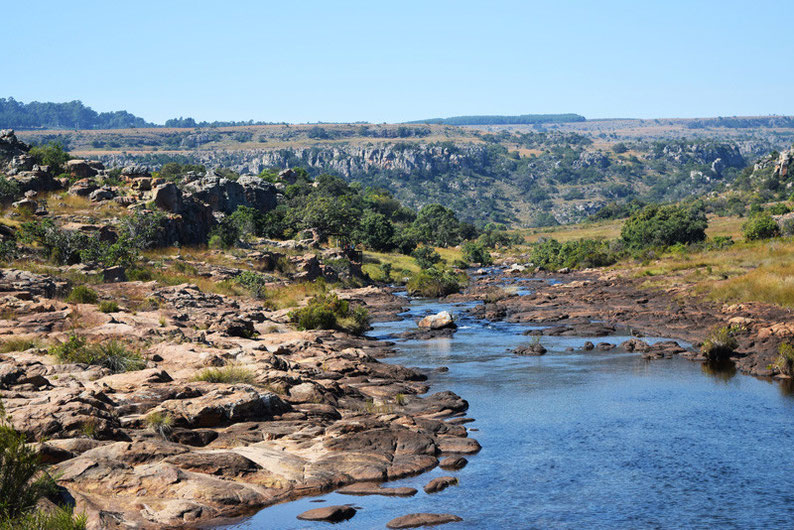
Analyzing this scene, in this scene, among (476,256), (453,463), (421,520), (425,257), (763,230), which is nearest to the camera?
(421,520)

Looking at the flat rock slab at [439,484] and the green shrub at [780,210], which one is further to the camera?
the green shrub at [780,210]

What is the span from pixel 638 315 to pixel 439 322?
14203 millimetres

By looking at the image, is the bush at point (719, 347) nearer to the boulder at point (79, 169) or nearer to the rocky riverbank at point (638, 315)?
the rocky riverbank at point (638, 315)

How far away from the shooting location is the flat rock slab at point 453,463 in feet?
73.5

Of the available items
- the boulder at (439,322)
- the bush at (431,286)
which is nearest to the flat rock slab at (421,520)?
the boulder at (439,322)

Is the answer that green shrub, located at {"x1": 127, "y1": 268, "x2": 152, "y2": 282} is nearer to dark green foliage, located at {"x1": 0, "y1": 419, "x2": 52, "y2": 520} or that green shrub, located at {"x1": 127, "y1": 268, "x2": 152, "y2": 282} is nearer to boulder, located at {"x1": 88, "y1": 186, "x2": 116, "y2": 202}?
boulder, located at {"x1": 88, "y1": 186, "x2": 116, "y2": 202}

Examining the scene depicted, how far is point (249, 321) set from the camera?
4047 cm

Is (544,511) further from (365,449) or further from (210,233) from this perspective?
(210,233)

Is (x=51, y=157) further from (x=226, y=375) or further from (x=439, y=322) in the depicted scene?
(x=226, y=375)

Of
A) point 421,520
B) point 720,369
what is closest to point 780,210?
point 720,369

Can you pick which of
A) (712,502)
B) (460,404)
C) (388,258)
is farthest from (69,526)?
(388,258)

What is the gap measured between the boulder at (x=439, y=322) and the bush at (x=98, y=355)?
2516 centimetres

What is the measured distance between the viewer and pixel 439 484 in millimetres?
20688

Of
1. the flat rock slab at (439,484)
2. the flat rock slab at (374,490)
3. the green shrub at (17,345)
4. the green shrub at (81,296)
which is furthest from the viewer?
the green shrub at (81,296)
